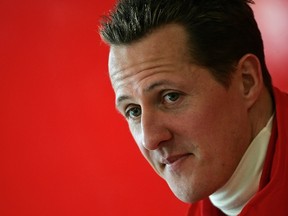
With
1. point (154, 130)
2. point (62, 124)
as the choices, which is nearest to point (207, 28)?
point (154, 130)

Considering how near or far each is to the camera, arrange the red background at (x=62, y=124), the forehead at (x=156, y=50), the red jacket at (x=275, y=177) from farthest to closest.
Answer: the red background at (x=62, y=124)
the forehead at (x=156, y=50)
the red jacket at (x=275, y=177)

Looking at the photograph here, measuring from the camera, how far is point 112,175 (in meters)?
1.85

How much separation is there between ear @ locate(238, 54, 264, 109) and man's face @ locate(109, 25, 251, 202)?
0.01 m

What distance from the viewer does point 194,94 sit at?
846mm

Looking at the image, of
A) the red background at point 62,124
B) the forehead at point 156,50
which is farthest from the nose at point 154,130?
the red background at point 62,124

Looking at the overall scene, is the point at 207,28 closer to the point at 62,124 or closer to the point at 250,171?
the point at 250,171

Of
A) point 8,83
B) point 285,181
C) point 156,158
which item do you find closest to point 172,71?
point 156,158

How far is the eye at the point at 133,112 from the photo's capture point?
0.93 meters

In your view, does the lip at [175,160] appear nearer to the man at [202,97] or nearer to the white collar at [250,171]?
the man at [202,97]

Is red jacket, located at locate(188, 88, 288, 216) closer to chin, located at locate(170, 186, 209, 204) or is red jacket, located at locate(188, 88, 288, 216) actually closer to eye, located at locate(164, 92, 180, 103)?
chin, located at locate(170, 186, 209, 204)

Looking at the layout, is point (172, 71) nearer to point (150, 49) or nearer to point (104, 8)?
point (150, 49)

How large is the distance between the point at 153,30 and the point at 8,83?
125cm

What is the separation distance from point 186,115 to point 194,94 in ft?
0.15

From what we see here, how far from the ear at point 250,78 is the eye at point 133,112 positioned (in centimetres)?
24
